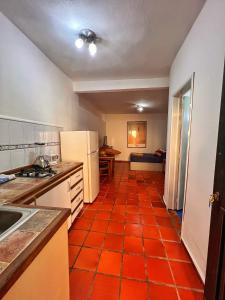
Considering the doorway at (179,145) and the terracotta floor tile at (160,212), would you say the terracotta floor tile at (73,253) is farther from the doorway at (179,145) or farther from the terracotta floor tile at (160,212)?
the doorway at (179,145)

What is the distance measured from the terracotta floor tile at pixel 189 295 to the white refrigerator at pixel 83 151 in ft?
6.36

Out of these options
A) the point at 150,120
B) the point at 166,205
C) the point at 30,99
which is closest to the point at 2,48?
the point at 30,99

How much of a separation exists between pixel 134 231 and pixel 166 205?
0.95 m

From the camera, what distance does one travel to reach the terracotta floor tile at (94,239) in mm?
1884

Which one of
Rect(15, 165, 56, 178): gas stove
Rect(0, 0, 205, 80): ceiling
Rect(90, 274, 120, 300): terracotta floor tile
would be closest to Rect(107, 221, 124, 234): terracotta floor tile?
Rect(90, 274, 120, 300): terracotta floor tile

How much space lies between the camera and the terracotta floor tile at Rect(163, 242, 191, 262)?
66.6 inches

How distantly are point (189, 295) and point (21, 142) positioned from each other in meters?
2.29

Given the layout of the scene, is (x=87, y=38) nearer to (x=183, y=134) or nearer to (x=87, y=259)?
(x=183, y=134)

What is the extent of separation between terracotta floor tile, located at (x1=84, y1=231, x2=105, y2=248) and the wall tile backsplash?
1262mm

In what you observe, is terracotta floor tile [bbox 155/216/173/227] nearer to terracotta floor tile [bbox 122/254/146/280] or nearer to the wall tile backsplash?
terracotta floor tile [bbox 122/254/146/280]

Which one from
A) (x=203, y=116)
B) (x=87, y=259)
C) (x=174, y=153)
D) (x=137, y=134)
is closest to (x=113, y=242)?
(x=87, y=259)

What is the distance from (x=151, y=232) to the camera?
2.12 m

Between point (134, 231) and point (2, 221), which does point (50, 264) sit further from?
point (134, 231)

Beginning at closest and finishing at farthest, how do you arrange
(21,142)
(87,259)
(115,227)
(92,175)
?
(87,259)
(21,142)
(115,227)
(92,175)
